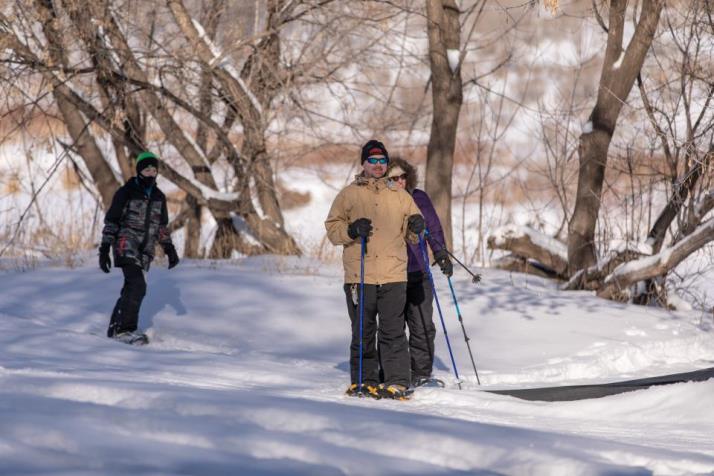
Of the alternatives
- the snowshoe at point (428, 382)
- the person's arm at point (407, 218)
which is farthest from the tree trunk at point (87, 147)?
the person's arm at point (407, 218)

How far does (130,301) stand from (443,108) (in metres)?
7.05

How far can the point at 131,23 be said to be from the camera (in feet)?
48.8

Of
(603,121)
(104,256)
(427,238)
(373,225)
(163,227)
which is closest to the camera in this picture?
(373,225)

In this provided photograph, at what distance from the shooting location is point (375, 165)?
7051mm

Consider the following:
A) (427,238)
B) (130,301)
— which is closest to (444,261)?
(427,238)

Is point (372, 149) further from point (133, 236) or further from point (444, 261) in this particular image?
point (133, 236)

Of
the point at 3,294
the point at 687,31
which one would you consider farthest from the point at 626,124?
the point at 3,294

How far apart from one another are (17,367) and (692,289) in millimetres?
9561

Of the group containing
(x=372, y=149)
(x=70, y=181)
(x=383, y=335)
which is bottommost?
(x=383, y=335)

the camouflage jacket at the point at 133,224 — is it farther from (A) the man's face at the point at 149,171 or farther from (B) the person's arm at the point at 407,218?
(B) the person's arm at the point at 407,218

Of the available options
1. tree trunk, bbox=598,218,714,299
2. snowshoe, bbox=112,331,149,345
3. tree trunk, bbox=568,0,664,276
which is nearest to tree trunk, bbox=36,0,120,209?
snowshoe, bbox=112,331,149,345

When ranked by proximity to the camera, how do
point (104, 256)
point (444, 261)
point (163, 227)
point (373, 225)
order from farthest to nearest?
point (163, 227)
point (104, 256)
point (444, 261)
point (373, 225)

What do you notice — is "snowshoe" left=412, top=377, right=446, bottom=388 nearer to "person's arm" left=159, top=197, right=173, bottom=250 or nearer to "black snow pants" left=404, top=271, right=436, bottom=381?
"black snow pants" left=404, top=271, right=436, bottom=381

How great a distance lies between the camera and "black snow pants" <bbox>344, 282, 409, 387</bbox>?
7160 millimetres
